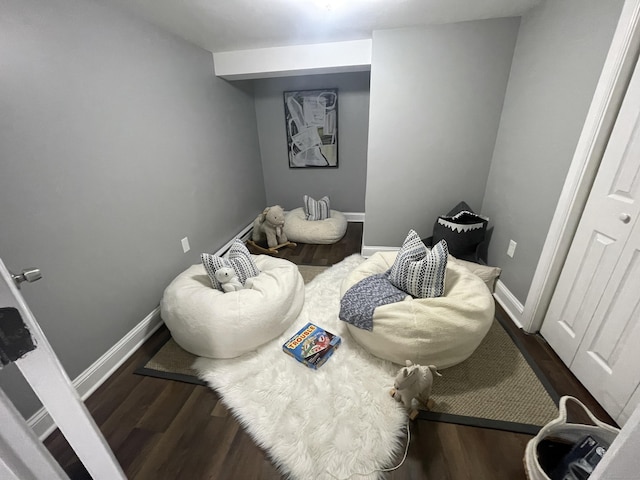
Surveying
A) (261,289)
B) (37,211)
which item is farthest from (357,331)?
(37,211)

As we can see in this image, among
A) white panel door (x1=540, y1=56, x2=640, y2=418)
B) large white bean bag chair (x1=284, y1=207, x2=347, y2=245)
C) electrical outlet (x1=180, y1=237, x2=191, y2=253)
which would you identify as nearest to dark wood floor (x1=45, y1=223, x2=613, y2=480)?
white panel door (x1=540, y1=56, x2=640, y2=418)

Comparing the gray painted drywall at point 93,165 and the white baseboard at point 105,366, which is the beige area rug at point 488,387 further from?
the gray painted drywall at point 93,165

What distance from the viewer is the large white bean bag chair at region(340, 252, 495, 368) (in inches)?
55.2

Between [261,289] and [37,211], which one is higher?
[37,211]

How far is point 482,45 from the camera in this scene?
2.02 m

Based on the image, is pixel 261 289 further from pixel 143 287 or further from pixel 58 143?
pixel 58 143

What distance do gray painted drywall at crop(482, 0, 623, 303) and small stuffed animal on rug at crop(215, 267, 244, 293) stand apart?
198 cm

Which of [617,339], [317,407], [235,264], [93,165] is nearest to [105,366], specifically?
[235,264]

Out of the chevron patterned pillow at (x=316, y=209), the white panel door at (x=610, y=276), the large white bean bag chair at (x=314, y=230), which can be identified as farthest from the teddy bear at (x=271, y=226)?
the white panel door at (x=610, y=276)

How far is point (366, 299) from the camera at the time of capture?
5.27 feet

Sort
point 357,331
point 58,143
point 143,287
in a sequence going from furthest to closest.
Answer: point 143,287, point 357,331, point 58,143

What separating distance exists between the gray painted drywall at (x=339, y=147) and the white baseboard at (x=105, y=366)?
7.72ft

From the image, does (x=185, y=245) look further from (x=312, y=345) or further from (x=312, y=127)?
(x=312, y=127)

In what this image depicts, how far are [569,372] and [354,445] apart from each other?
131 centimetres
